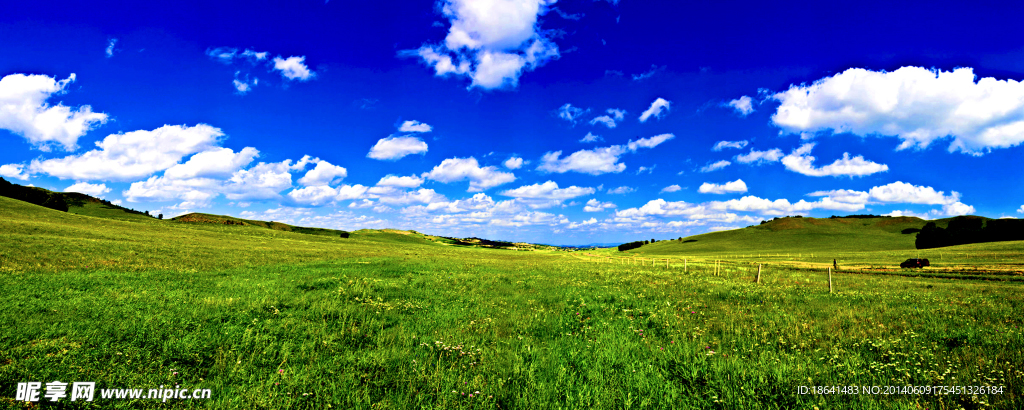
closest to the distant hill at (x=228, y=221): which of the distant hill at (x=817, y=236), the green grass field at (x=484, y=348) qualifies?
the green grass field at (x=484, y=348)

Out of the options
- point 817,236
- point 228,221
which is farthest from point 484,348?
point 817,236

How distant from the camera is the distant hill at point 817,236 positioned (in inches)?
4237

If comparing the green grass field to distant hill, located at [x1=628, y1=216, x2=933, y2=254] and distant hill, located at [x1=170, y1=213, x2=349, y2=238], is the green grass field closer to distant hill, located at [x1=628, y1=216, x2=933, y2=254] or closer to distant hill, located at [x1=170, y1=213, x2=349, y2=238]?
distant hill, located at [x1=170, y1=213, x2=349, y2=238]

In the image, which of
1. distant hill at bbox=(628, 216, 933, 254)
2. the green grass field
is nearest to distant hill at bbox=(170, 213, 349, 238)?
the green grass field

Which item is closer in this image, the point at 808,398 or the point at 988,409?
the point at 988,409

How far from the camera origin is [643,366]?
7.09 m

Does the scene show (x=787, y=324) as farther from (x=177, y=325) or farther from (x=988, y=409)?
(x=177, y=325)

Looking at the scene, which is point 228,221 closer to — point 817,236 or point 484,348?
point 484,348

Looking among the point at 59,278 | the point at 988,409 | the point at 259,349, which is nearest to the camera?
the point at 988,409

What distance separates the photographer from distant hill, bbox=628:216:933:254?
353ft

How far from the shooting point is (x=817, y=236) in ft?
406

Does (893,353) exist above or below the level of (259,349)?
above

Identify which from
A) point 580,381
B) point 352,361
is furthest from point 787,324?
point 352,361

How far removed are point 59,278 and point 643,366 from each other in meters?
21.4
